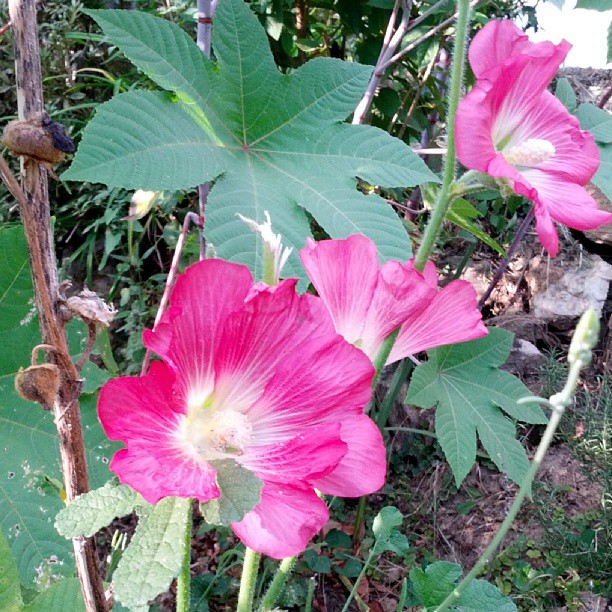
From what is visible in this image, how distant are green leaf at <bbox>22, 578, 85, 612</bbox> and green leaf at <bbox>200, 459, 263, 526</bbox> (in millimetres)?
202

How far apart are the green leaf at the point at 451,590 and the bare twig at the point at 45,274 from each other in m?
0.27

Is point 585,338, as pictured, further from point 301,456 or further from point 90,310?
point 90,310

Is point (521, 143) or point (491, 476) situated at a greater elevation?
point (521, 143)

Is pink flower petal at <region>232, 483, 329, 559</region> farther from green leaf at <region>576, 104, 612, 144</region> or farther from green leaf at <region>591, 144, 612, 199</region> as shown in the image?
green leaf at <region>576, 104, 612, 144</region>

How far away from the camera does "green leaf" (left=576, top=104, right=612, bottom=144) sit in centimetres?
97

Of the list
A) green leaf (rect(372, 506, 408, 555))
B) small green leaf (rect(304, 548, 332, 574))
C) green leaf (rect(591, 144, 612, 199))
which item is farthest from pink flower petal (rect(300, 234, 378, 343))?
small green leaf (rect(304, 548, 332, 574))

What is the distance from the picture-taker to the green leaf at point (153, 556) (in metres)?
0.28

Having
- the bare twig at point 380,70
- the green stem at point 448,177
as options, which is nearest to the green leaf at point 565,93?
the bare twig at point 380,70

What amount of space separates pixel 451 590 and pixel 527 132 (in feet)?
1.25

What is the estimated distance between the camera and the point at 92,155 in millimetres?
517

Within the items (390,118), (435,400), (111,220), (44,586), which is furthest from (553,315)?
(44,586)

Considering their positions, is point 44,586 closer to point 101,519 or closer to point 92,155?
point 101,519

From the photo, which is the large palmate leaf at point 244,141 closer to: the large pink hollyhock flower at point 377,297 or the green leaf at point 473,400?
the large pink hollyhock flower at point 377,297

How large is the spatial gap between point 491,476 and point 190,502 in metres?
1.92
